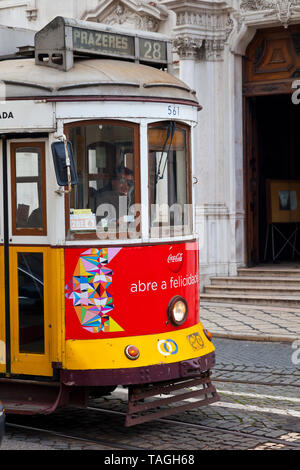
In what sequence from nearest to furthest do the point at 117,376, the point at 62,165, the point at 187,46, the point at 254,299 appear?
the point at 62,165 < the point at 117,376 < the point at 254,299 < the point at 187,46

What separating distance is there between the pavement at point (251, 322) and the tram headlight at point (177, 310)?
470 cm

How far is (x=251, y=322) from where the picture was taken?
45.1 ft

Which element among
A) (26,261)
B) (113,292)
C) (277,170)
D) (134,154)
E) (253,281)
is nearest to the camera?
(113,292)

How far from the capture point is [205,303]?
52.6 feet

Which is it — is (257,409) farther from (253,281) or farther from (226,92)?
(226,92)

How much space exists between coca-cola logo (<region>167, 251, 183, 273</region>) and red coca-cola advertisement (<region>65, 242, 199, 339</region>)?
13 cm

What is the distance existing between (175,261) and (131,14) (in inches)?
460

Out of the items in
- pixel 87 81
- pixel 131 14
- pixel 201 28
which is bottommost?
pixel 87 81

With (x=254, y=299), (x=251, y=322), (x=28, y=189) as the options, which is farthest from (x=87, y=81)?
(x=254, y=299)

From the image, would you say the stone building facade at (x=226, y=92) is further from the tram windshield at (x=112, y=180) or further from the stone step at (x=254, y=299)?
the tram windshield at (x=112, y=180)

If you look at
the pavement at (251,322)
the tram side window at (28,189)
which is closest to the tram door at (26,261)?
the tram side window at (28,189)

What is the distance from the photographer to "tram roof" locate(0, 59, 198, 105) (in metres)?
7.53

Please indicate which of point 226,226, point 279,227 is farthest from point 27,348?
point 279,227

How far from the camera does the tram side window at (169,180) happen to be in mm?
7770
